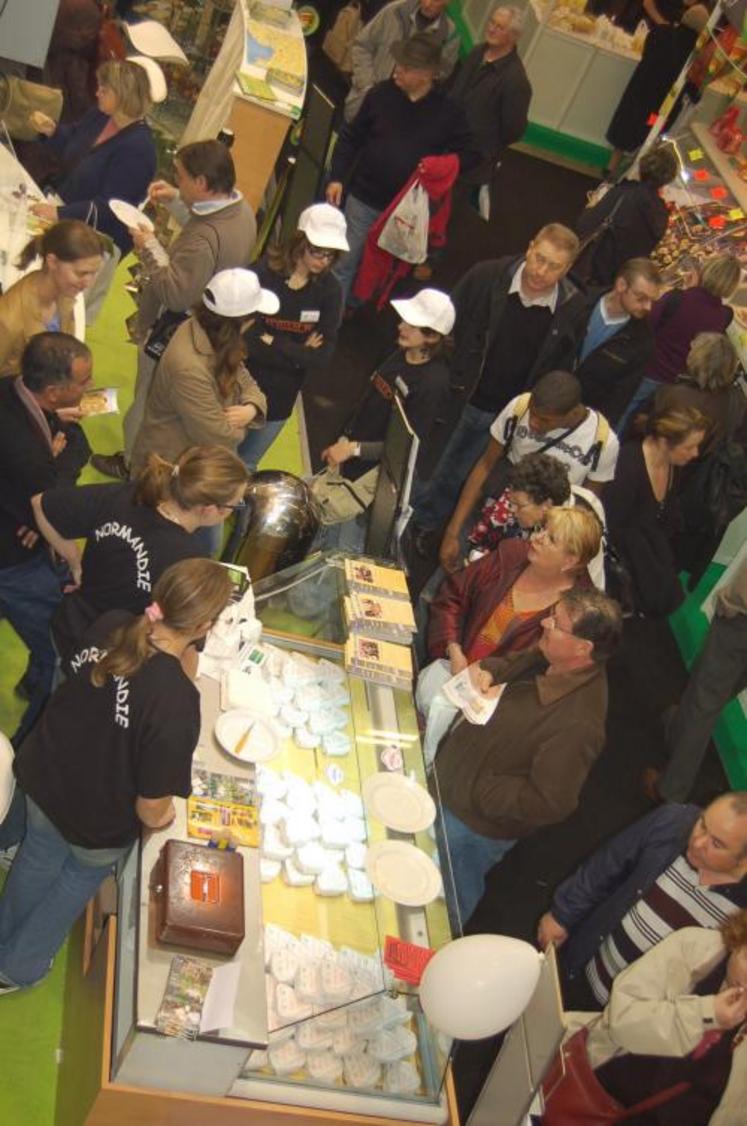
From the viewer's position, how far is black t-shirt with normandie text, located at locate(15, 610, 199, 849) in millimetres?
3146

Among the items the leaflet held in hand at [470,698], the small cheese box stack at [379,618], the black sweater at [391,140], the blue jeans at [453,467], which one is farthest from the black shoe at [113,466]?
the black sweater at [391,140]

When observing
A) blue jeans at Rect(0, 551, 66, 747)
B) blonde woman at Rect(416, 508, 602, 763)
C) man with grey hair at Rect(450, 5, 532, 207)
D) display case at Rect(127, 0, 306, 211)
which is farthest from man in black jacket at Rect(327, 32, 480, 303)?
blue jeans at Rect(0, 551, 66, 747)

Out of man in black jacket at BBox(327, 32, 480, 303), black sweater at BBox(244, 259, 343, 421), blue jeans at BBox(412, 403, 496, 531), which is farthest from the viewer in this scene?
man in black jacket at BBox(327, 32, 480, 303)

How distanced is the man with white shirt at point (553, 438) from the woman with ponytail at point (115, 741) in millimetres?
2532

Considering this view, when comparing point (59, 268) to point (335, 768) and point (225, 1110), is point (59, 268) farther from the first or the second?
point (225, 1110)

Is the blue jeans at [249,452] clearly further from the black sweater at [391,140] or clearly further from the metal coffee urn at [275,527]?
the black sweater at [391,140]

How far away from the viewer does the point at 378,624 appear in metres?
4.57

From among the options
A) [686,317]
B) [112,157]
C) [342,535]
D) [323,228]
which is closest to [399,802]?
[342,535]

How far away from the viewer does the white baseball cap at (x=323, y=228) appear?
18.0ft

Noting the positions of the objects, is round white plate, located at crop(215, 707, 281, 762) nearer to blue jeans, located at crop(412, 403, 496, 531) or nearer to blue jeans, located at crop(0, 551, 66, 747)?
blue jeans, located at crop(0, 551, 66, 747)

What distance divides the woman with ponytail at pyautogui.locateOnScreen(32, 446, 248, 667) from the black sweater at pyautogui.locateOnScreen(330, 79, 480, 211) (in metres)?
4.57

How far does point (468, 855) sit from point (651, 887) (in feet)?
2.50

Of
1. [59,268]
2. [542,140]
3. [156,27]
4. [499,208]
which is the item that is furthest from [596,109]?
[59,268]

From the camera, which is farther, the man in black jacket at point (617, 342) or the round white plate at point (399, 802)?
the man in black jacket at point (617, 342)
